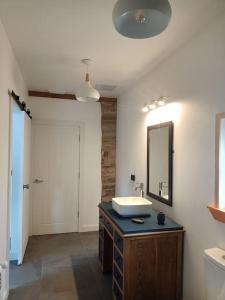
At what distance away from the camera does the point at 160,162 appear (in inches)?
101

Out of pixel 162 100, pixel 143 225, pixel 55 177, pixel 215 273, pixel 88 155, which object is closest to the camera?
pixel 215 273

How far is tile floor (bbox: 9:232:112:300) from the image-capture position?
2363 mm

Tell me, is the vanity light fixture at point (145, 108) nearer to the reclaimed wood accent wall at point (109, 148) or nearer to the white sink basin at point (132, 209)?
the white sink basin at point (132, 209)

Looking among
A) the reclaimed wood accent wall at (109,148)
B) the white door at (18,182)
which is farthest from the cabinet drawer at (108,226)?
the reclaimed wood accent wall at (109,148)

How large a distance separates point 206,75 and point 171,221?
53.6 inches

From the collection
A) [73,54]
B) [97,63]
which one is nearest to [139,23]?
[73,54]

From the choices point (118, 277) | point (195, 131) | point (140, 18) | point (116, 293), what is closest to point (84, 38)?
point (140, 18)

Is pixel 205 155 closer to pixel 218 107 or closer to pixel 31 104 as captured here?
pixel 218 107

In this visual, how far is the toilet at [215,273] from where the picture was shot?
1.47m

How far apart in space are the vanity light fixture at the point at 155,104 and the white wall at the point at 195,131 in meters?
0.06

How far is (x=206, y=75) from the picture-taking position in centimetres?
183

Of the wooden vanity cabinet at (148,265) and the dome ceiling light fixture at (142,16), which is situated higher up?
the dome ceiling light fixture at (142,16)

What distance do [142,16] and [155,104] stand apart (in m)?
1.62

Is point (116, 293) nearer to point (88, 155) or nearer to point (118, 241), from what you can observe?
point (118, 241)
